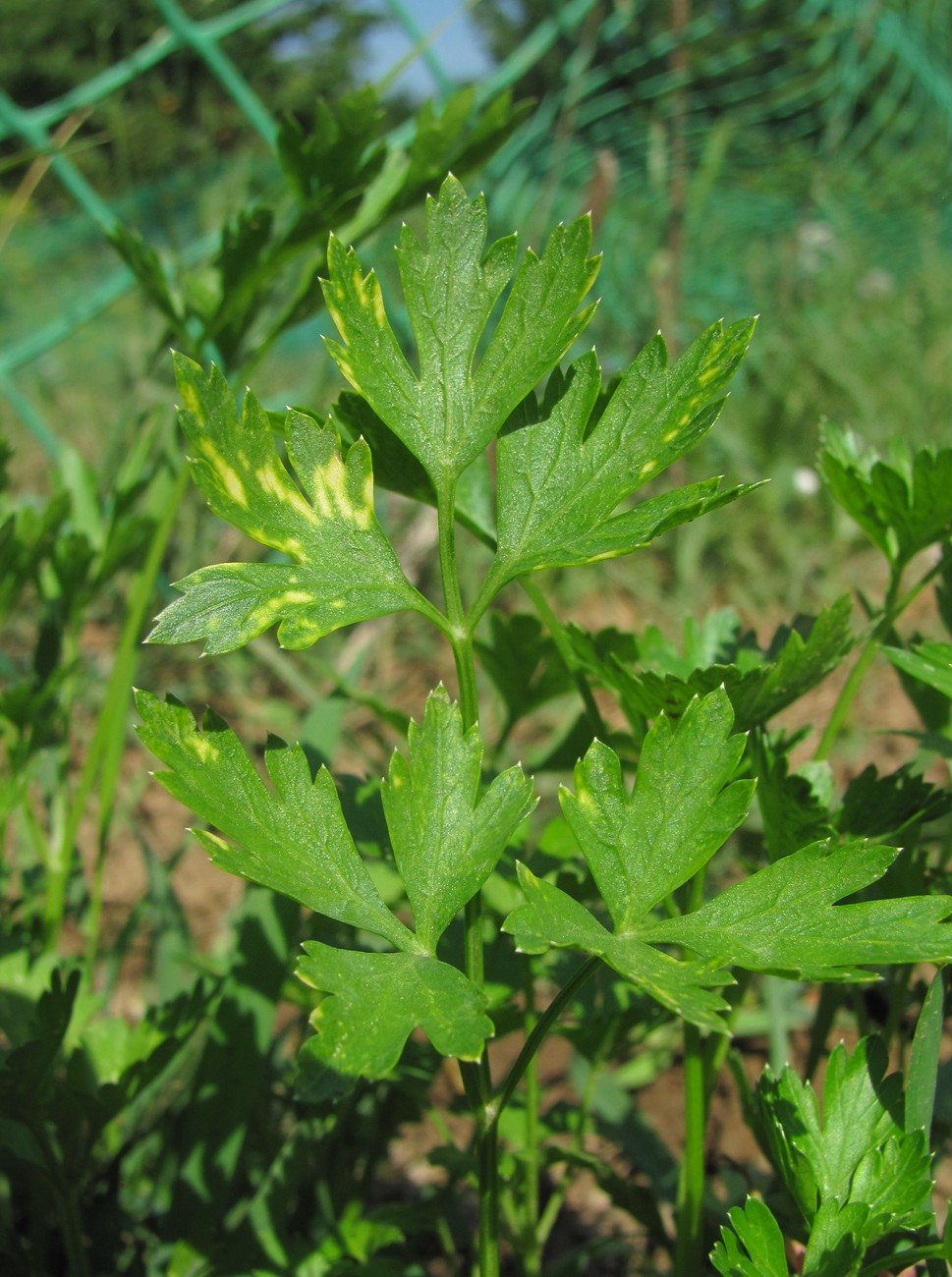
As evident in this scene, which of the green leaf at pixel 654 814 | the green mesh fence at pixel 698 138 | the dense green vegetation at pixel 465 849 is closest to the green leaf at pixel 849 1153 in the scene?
the dense green vegetation at pixel 465 849

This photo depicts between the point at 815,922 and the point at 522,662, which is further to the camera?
the point at 522,662

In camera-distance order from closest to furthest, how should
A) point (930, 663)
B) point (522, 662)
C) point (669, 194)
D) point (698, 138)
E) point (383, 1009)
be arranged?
point (383, 1009) < point (930, 663) < point (522, 662) < point (669, 194) < point (698, 138)

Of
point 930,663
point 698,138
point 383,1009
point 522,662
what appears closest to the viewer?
point 383,1009

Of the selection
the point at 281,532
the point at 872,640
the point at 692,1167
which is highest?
the point at 281,532

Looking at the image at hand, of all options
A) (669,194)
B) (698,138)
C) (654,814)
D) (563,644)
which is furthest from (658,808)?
(698,138)

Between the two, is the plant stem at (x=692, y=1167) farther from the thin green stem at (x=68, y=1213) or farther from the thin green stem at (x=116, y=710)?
the thin green stem at (x=116, y=710)

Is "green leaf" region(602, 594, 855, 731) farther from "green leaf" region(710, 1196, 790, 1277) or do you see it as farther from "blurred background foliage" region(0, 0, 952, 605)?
"blurred background foliage" region(0, 0, 952, 605)

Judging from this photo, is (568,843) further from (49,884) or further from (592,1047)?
(49,884)

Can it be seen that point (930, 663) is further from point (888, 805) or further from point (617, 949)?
point (617, 949)

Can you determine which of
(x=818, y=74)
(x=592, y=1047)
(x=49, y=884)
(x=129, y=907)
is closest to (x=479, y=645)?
(x=592, y=1047)
